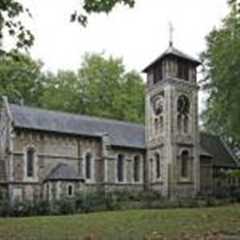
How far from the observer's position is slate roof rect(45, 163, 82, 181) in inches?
1634

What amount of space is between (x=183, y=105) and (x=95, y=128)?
794 centimetres

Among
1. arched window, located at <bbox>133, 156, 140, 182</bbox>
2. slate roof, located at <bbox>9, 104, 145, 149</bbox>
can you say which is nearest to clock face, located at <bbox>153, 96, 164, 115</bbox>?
slate roof, located at <bbox>9, 104, 145, 149</bbox>

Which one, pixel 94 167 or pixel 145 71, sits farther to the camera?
pixel 145 71

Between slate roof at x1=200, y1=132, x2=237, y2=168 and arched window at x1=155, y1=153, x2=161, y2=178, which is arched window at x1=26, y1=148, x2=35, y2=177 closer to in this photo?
arched window at x1=155, y1=153, x2=161, y2=178

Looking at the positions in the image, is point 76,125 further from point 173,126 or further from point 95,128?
point 173,126

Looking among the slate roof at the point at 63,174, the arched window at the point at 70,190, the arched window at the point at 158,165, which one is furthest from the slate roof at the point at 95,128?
the arched window at the point at 70,190

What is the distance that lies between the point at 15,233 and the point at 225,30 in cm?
2248

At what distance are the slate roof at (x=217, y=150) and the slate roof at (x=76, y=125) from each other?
6.88m

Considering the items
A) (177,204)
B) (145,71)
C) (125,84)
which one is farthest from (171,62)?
(125,84)

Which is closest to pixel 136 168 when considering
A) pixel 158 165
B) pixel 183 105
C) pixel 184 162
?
pixel 158 165

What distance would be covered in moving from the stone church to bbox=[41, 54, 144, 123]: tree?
1268 cm

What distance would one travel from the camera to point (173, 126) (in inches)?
1842

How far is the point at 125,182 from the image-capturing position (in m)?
46.8

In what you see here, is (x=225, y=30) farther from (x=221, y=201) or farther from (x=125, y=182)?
(x=125, y=182)
